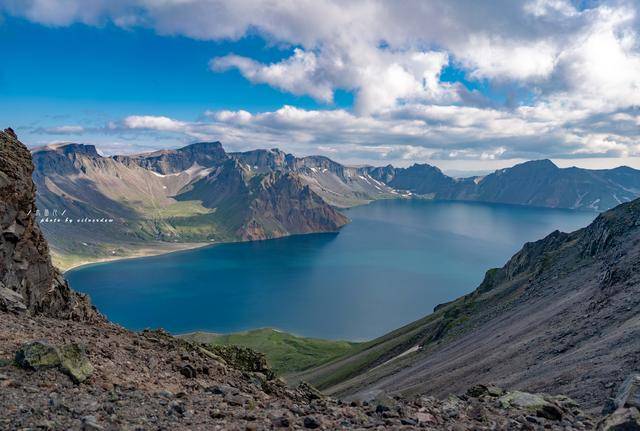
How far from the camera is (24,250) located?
31297mm

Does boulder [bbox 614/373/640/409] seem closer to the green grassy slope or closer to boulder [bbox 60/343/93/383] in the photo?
boulder [bbox 60/343/93/383]

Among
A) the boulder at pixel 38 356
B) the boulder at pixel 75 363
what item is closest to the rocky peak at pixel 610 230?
the boulder at pixel 75 363

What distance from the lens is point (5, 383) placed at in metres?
14.3

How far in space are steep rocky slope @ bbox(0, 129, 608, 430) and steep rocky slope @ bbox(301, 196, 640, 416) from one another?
6.16 meters

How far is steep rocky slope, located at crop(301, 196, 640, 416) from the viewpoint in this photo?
30.5m

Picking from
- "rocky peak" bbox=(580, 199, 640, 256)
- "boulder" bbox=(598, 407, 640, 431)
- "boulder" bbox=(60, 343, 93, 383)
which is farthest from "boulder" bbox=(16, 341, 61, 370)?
"rocky peak" bbox=(580, 199, 640, 256)

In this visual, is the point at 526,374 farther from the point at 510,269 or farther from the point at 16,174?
the point at 510,269

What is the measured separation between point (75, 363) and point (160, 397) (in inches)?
135

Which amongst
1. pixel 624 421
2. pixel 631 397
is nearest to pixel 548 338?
pixel 631 397

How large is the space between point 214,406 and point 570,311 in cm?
4819

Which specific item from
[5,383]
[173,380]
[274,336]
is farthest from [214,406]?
[274,336]

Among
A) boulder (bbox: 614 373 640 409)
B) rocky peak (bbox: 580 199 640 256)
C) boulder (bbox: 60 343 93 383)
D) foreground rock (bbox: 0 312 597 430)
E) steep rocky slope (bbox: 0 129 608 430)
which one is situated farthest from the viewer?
rocky peak (bbox: 580 199 640 256)

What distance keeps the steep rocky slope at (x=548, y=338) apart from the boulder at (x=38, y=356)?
15.4 meters

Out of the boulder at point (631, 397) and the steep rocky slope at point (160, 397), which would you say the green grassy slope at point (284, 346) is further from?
the boulder at point (631, 397)
